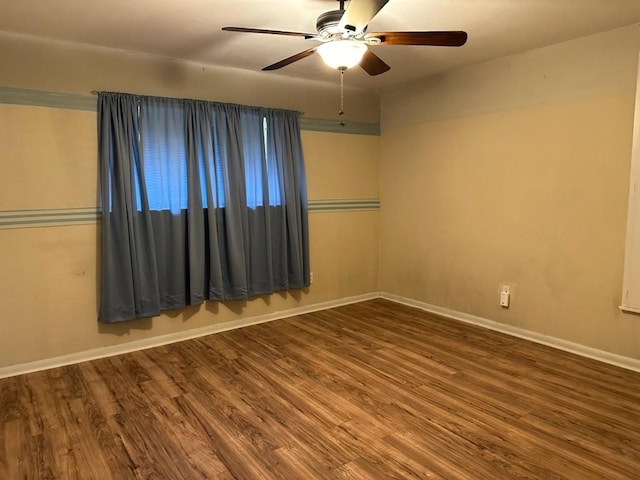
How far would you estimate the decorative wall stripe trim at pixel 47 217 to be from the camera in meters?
3.11

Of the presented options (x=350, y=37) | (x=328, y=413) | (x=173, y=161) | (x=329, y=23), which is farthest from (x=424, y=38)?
(x=173, y=161)

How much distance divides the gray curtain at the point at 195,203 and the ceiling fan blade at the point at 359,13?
1.98 metres

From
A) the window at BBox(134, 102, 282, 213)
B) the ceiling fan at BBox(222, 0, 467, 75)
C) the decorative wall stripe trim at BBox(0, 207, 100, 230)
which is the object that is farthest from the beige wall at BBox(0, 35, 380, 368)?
the ceiling fan at BBox(222, 0, 467, 75)

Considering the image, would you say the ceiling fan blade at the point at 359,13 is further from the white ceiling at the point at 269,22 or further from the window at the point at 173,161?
the window at the point at 173,161

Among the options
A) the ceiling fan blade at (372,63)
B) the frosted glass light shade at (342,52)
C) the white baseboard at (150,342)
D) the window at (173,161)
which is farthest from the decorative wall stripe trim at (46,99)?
the ceiling fan blade at (372,63)

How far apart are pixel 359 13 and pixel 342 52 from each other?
39 centimetres

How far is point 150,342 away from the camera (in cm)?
373

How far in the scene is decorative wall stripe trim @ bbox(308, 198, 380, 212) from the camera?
4664 millimetres

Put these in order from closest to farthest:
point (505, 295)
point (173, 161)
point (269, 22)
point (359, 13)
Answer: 1. point (359, 13)
2. point (269, 22)
3. point (173, 161)
4. point (505, 295)

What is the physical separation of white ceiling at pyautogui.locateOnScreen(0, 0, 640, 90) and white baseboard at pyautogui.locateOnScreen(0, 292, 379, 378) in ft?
7.74

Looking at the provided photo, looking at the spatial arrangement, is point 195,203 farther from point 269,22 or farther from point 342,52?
point 342,52

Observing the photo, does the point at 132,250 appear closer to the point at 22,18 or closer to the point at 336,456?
the point at 22,18

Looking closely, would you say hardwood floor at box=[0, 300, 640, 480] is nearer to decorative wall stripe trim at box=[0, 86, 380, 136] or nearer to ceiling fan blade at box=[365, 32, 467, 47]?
decorative wall stripe trim at box=[0, 86, 380, 136]

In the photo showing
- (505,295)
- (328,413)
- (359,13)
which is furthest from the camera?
(505,295)
